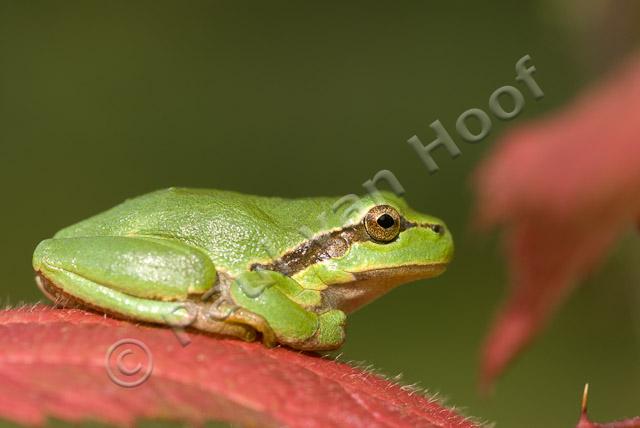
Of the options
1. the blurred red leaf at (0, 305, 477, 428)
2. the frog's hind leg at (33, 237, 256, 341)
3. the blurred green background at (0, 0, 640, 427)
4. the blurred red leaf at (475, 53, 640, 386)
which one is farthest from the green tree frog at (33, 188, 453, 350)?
the blurred green background at (0, 0, 640, 427)

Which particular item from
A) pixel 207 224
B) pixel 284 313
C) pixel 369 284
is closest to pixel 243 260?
pixel 207 224

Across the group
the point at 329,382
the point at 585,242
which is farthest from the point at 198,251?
the point at 585,242

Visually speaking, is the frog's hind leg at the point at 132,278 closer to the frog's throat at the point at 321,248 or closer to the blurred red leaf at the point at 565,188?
the frog's throat at the point at 321,248

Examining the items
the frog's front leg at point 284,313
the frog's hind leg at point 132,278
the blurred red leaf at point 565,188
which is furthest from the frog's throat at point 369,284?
the blurred red leaf at point 565,188

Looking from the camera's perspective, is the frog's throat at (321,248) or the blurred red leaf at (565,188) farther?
the frog's throat at (321,248)

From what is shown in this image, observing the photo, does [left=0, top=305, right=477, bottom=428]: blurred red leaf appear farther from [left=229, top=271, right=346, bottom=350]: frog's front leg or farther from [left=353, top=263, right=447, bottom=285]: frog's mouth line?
[left=353, top=263, right=447, bottom=285]: frog's mouth line

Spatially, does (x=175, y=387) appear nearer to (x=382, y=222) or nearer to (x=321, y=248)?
(x=321, y=248)

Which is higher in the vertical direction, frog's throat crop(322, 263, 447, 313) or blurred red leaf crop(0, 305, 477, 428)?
blurred red leaf crop(0, 305, 477, 428)
